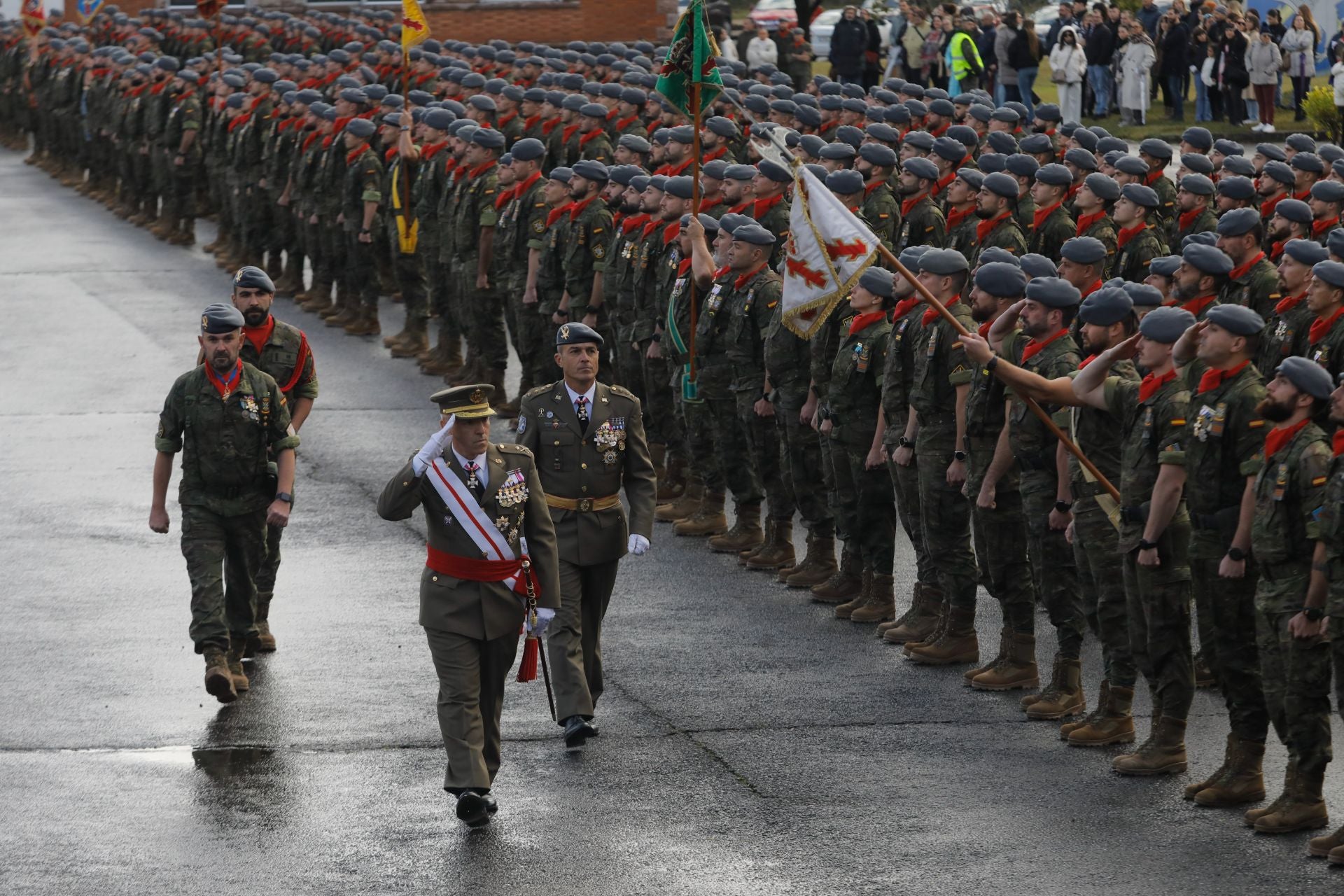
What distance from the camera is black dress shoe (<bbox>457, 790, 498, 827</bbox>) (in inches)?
346

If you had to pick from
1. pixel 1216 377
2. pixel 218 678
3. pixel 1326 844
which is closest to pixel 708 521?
pixel 218 678

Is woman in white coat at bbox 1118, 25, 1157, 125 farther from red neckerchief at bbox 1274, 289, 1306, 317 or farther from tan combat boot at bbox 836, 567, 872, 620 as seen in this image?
tan combat boot at bbox 836, 567, 872, 620

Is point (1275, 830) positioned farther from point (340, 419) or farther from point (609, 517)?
point (340, 419)

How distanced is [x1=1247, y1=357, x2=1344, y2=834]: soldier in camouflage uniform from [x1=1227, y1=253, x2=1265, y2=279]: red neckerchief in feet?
13.7

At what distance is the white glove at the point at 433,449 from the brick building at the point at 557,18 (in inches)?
1457

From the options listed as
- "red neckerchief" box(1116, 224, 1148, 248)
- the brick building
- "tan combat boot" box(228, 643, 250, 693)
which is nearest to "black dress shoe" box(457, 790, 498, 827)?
"tan combat boot" box(228, 643, 250, 693)

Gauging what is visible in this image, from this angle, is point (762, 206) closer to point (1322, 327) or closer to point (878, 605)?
point (878, 605)

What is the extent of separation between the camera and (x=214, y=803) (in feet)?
30.1

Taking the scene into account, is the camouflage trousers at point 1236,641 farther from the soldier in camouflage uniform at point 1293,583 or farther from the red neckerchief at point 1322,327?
the red neckerchief at point 1322,327

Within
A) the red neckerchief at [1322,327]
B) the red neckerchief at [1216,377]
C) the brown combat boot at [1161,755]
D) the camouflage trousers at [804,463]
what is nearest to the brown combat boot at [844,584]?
the camouflage trousers at [804,463]

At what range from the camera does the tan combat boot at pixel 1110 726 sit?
9898 mm

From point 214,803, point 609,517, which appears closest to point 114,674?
point 214,803

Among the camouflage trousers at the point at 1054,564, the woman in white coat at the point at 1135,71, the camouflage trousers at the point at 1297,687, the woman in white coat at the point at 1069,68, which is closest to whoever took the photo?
the camouflage trousers at the point at 1297,687

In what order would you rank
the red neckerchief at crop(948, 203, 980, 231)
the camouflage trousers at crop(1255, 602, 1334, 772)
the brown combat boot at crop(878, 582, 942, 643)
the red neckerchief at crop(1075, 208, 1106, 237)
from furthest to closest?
the red neckerchief at crop(948, 203, 980, 231) < the red neckerchief at crop(1075, 208, 1106, 237) < the brown combat boot at crop(878, 582, 942, 643) < the camouflage trousers at crop(1255, 602, 1334, 772)
